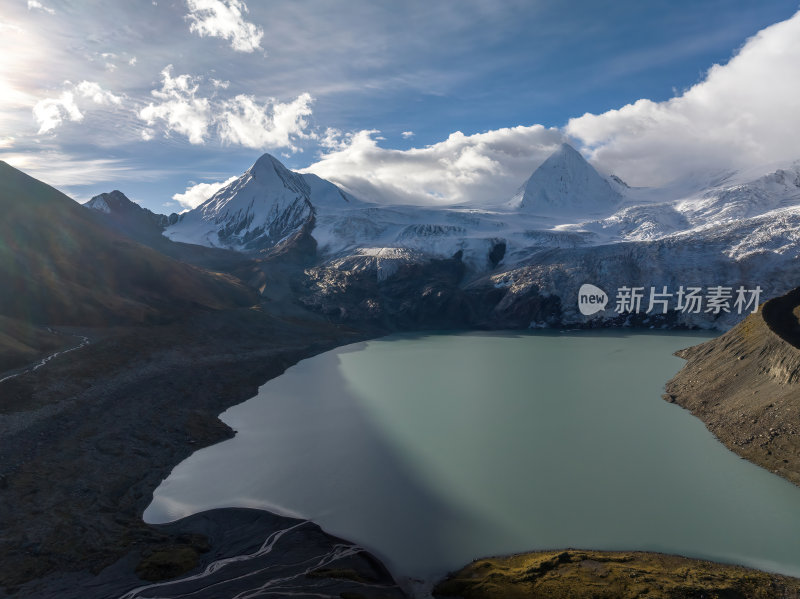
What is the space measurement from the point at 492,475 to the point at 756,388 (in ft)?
64.3

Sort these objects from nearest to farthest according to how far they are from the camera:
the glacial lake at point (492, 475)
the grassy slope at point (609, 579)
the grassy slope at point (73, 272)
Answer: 1. the grassy slope at point (609, 579)
2. the glacial lake at point (492, 475)
3. the grassy slope at point (73, 272)

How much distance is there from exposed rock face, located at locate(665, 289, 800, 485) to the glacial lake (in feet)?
3.67

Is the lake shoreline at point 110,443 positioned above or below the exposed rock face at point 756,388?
below

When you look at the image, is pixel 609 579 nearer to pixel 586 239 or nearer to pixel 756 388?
pixel 756 388

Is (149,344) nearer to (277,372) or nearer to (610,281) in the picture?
(277,372)

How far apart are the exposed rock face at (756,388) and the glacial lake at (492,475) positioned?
1.12 metres

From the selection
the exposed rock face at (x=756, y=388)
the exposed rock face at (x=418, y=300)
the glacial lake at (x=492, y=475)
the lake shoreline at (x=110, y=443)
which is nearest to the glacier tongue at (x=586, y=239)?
the exposed rock face at (x=418, y=300)

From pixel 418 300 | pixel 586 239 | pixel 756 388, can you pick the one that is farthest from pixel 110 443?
pixel 586 239

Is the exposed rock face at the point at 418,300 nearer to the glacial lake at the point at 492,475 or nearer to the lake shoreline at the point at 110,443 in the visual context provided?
the lake shoreline at the point at 110,443

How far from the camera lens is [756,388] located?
105ft

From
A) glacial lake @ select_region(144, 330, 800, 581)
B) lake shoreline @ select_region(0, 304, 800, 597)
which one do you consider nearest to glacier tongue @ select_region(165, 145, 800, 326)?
glacial lake @ select_region(144, 330, 800, 581)

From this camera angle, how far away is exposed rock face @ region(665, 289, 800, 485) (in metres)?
26.6

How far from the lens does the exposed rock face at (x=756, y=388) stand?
87.1ft

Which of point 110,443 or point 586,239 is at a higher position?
point 586,239
